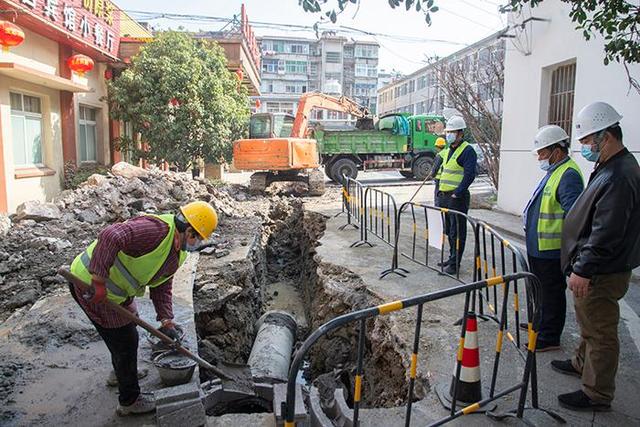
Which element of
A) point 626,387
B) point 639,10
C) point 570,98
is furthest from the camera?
point 570,98

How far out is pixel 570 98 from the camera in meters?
8.80

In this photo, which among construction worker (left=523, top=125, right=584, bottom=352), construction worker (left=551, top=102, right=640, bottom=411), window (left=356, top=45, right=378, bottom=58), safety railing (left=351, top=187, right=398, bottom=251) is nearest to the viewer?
construction worker (left=551, top=102, right=640, bottom=411)

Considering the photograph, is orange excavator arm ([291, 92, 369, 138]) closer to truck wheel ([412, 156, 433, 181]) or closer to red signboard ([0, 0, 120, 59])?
truck wheel ([412, 156, 433, 181])

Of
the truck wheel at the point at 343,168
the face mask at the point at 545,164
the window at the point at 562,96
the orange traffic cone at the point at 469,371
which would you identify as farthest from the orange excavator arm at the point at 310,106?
the orange traffic cone at the point at 469,371

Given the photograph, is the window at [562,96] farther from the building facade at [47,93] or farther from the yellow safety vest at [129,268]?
the building facade at [47,93]

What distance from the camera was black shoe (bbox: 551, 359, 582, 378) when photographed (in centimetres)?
354

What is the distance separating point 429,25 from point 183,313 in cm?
349

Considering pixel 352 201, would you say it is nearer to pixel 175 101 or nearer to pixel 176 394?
pixel 175 101

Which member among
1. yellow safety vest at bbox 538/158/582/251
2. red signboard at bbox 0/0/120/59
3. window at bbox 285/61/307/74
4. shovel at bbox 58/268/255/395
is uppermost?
window at bbox 285/61/307/74

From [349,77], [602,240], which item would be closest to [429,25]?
[602,240]

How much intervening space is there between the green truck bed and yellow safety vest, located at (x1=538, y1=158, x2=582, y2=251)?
15014 millimetres

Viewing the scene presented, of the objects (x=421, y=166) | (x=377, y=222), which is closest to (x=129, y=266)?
(x=377, y=222)

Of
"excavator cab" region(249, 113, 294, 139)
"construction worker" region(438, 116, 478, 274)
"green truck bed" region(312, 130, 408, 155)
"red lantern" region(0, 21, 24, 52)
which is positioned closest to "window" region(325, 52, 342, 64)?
"green truck bed" region(312, 130, 408, 155)

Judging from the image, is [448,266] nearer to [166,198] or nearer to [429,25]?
[429,25]
